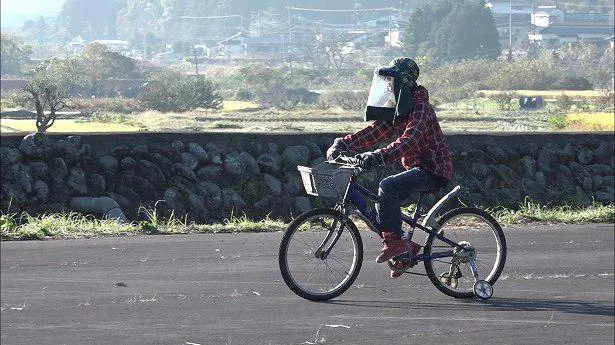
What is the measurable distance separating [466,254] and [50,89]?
9768 mm

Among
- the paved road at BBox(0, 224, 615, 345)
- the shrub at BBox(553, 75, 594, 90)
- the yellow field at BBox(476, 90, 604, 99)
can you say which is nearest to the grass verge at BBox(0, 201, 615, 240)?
the paved road at BBox(0, 224, 615, 345)

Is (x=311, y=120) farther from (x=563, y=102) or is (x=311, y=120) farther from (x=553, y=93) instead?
(x=553, y=93)

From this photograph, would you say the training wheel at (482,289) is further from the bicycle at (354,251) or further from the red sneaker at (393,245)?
the red sneaker at (393,245)

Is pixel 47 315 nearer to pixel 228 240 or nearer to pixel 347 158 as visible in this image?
pixel 347 158

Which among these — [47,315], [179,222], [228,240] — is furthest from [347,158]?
[179,222]

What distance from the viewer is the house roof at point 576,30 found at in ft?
77.5

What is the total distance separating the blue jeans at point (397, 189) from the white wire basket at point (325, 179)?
291 mm

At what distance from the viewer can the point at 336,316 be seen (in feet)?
21.7

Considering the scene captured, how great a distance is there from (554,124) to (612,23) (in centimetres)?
778

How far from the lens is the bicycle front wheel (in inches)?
231

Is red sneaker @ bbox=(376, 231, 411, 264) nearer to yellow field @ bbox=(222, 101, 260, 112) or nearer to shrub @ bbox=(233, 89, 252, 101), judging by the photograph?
yellow field @ bbox=(222, 101, 260, 112)

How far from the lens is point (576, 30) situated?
956 inches

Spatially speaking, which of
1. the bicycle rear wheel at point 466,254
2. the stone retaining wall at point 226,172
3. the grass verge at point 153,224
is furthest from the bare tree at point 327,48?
the bicycle rear wheel at point 466,254

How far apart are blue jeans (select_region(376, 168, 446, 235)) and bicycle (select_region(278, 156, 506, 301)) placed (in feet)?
0.33
